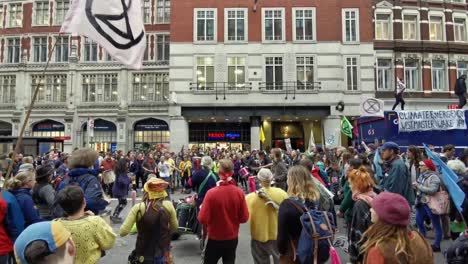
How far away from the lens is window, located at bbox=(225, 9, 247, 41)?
92.5 ft

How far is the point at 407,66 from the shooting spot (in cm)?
2992

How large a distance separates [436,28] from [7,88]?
39156 millimetres

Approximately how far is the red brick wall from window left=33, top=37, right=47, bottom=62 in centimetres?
1404

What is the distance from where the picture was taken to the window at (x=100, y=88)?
3259 cm

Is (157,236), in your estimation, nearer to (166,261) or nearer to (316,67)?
(166,261)

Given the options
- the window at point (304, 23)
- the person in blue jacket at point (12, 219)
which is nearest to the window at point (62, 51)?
the window at point (304, 23)

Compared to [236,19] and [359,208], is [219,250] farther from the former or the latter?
[236,19]

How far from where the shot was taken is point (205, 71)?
92.4 feet

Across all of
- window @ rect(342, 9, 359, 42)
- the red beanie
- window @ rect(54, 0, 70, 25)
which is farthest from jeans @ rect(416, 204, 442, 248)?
window @ rect(54, 0, 70, 25)

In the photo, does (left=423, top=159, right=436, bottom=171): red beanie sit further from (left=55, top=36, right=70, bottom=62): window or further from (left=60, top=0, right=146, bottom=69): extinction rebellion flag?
(left=55, top=36, right=70, bottom=62): window

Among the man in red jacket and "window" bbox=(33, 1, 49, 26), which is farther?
"window" bbox=(33, 1, 49, 26)

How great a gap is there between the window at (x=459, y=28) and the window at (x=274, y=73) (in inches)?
633

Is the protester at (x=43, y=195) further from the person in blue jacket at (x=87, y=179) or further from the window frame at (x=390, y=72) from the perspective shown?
the window frame at (x=390, y=72)

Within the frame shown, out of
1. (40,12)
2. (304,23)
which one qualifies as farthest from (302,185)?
(40,12)
